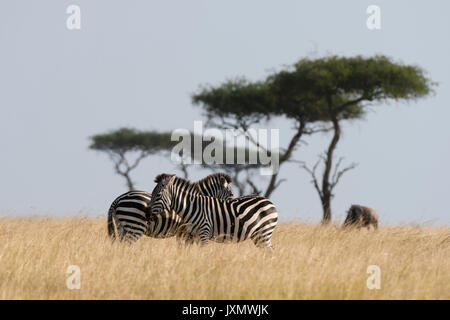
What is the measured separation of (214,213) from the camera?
11.0m

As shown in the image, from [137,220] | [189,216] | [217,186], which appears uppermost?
[217,186]

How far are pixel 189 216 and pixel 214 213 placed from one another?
1.75ft

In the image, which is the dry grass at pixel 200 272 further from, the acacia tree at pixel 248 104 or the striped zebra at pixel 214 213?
the acacia tree at pixel 248 104

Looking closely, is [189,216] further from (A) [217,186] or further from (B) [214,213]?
(A) [217,186]

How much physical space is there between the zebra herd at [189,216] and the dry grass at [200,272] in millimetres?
308

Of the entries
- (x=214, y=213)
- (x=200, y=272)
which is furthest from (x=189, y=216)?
(x=200, y=272)

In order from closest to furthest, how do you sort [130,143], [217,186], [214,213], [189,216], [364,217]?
[189,216] → [214,213] → [217,186] → [364,217] → [130,143]

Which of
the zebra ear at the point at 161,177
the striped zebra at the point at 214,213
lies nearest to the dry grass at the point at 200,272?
the striped zebra at the point at 214,213

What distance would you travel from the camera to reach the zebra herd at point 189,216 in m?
10.7

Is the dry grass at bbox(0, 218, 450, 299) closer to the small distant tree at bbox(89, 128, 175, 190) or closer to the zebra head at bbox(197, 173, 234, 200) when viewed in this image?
the zebra head at bbox(197, 173, 234, 200)

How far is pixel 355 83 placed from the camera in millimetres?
26844

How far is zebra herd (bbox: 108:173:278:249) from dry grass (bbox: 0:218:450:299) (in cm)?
31

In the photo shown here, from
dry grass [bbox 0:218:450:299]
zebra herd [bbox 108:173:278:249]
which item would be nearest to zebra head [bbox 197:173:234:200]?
zebra herd [bbox 108:173:278:249]
